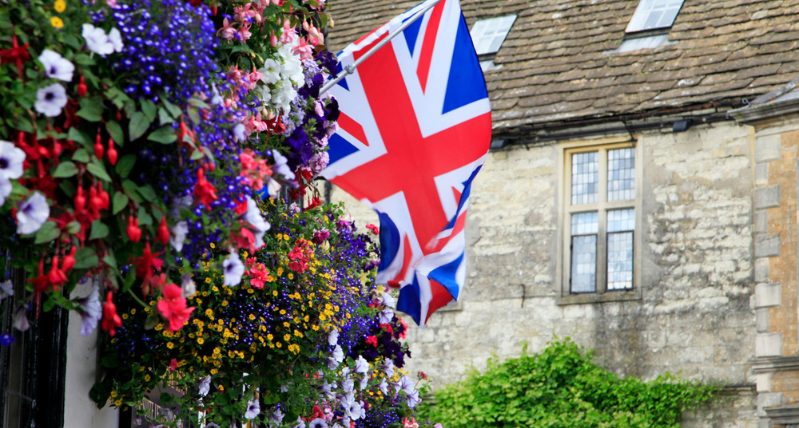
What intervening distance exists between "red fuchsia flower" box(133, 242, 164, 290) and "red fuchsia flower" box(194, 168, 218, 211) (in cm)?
21

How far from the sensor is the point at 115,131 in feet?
10.4

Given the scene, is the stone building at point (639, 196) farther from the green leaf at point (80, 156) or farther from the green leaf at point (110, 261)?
the green leaf at point (80, 156)

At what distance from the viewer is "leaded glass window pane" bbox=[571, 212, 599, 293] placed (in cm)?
1420

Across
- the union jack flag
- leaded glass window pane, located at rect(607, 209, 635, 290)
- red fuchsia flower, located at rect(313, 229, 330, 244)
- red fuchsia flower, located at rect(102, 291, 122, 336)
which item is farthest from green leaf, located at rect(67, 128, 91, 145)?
leaded glass window pane, located at rect(607, 209, 635, 290)

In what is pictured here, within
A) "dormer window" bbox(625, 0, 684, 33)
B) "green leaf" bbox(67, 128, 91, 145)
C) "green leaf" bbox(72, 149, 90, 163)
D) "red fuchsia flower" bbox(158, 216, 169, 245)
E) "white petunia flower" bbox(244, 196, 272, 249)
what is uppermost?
"dormer window" bbox(625, 0, 684, 33)

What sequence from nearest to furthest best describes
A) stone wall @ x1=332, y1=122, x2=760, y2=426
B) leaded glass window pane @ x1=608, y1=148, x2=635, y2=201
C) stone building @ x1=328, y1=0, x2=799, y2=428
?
stone building @ x1=328, y1=0, x2=799, y2=428 → stone wall @ x1=332, y1=122, x2=760, y2=426 → leaded glass window pane @ x1=608, y1=148, x2=635, y2=201

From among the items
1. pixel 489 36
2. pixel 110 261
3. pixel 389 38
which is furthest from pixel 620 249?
pixel 110 261

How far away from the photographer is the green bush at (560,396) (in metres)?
13.1

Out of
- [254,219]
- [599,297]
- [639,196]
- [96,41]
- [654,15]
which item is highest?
[654,15]

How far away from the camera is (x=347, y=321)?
5.91 metres

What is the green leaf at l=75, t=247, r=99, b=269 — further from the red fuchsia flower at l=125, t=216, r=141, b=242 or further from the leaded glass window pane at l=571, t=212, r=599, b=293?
the leaded glass window pane at l=571, t=212, r=599, b=293

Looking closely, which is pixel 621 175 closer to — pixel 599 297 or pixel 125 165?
pixel 599 297

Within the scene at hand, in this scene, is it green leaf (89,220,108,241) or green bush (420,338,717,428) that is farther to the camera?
green bush (420,338,717,428)

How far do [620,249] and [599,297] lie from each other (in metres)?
0.72
